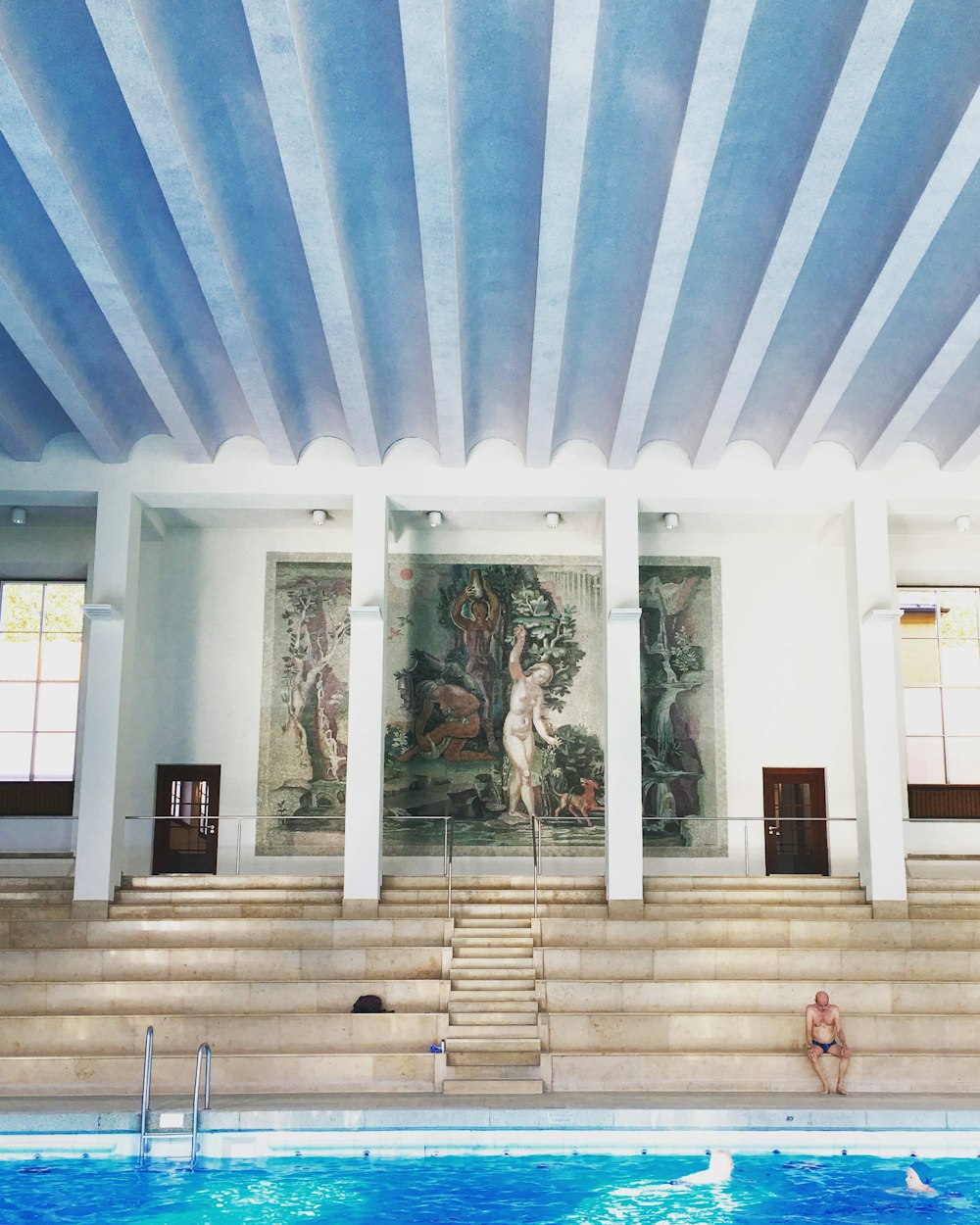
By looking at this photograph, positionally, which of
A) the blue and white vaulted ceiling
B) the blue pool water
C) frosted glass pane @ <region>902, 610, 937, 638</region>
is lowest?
the blue pool water

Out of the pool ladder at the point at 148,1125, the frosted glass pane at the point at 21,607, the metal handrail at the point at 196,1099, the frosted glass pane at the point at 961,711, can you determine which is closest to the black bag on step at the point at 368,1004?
the metal handrail at the point at 196,1099

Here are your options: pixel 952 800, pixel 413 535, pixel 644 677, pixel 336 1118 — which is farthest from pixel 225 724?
pixel 952 800

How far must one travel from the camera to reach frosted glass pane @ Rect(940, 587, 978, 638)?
57.0 feet

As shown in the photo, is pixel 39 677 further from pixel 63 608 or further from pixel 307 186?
pixel 307 186

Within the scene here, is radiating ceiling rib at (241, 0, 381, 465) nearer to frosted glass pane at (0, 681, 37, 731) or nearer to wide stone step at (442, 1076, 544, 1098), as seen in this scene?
wide stone step at (442, 1076, 544, 1098)

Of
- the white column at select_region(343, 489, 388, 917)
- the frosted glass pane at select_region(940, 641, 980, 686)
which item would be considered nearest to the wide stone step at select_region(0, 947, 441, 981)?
the white column at select_region(343, 489, 388, 917)

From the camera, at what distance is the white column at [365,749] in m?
13.8

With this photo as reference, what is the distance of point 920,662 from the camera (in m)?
17.3

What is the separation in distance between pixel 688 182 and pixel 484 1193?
730 cm

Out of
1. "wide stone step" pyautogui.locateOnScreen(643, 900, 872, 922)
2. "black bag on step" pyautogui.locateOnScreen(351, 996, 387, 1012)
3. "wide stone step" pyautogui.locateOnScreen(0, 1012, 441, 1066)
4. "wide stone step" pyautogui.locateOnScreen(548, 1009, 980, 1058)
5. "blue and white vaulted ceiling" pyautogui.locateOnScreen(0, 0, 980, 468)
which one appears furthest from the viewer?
"wide stone step" pyautogui.locateOnScreen(643, 900, 872, 922)

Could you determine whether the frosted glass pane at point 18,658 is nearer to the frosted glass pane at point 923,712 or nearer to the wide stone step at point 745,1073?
the wide stone step at point 745,1073

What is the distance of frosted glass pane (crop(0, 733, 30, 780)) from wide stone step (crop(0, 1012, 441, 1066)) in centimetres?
625

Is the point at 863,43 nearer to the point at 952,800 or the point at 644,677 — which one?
the point at 644,677

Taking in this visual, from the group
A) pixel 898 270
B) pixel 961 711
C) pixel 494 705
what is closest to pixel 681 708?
pixel 494 705
